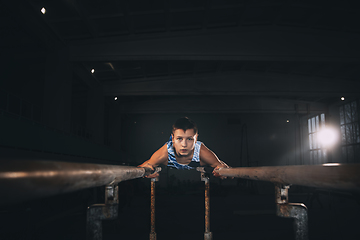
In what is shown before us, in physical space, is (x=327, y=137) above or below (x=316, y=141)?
above

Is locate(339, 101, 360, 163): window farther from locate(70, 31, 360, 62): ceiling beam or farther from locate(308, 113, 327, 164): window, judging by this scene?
locate(70, 31, 360, 62): ceiling beam

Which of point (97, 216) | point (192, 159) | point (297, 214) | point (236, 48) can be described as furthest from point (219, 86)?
point (97, 216)

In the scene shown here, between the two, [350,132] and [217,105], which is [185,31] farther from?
[350,132]

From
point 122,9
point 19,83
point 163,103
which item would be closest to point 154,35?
point 122,9

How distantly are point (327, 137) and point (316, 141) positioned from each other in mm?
1759

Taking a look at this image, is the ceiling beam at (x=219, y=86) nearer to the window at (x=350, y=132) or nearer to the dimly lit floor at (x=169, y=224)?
the window at (x=350, y=132)

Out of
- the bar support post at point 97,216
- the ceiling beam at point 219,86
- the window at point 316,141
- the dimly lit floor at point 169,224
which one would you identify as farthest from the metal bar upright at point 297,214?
the window at point 316,141

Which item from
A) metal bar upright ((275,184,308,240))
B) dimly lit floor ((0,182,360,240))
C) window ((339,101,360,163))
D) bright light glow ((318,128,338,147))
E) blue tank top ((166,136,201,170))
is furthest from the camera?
bright light glow ((318,128,338,147))

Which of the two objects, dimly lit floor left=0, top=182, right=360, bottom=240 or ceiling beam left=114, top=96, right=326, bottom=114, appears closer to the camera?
dimly lit floor left=0, top=182, right=360, bottom=240

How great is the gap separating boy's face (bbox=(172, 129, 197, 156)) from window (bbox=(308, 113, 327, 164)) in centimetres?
1984

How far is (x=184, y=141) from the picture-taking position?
15.7ft

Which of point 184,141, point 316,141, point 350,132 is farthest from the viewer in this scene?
point 316,141

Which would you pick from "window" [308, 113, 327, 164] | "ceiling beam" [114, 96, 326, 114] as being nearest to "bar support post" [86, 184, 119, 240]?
"ceiling beam" [114, 96, 326, 114]

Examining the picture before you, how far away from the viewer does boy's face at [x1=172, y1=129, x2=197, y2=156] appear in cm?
477
